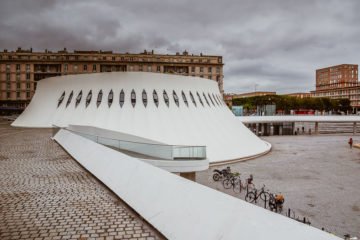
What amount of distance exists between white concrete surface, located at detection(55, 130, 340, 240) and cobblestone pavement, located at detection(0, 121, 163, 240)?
34cm

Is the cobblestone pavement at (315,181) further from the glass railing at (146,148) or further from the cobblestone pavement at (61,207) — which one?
the cobblestone pavement at (61,207)

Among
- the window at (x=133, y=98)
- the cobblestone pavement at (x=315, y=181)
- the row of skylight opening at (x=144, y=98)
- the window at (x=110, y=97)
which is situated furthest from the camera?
the window at (x=110, y=97)

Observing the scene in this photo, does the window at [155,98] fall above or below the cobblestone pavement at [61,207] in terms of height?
above

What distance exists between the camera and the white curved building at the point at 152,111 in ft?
101

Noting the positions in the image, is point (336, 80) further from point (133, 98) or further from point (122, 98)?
point (122, 98)

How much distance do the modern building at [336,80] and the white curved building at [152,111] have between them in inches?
4672

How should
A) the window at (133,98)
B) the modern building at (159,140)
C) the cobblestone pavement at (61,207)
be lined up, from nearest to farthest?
the modern building at (159,140) → the cobblestone pavement at (61,207) → the window at (133,98)

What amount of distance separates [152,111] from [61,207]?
25.2 metres

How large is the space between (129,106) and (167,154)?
19.1 m

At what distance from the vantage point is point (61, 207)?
745 centimetres

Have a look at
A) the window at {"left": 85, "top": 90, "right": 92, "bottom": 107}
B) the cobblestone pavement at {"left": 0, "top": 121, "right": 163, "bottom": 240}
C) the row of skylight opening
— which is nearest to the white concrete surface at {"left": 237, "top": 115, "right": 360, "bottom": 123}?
the row of skylight opening

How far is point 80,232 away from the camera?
5.98 m

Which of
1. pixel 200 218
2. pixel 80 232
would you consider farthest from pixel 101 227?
pixel 200 218

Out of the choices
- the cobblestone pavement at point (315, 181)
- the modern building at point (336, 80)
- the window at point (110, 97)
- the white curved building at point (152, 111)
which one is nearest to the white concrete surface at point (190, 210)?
the cobblestone pavement at point (315, 181)
